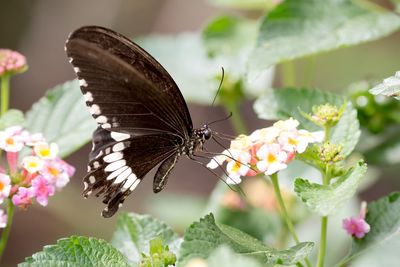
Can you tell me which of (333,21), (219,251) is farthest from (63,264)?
(333,21)

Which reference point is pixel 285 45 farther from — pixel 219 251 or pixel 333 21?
pixel 219 251

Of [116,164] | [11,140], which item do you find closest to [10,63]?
[11,140]

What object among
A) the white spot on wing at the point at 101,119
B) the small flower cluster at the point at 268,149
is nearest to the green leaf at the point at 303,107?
the small flower cluster at the point at 268,149

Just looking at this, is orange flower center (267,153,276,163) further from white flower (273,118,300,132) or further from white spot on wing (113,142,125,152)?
white spot on wing (113,142,125,152)

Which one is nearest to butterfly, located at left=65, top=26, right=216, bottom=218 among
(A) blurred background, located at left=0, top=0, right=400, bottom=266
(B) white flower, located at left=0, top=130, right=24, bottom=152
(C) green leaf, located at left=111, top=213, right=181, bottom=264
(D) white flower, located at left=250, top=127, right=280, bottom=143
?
(C) green leaf, located at left=111, top=213, right=181, bottom=264

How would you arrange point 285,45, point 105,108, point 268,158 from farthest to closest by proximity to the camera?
point 285,45
point 105,108
point 268,158

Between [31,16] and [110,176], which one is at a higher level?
[31,16]

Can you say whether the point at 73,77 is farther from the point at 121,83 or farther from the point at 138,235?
the point at 138,235

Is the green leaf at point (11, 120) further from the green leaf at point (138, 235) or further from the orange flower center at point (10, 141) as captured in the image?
the green leaf at point (138, 235)
